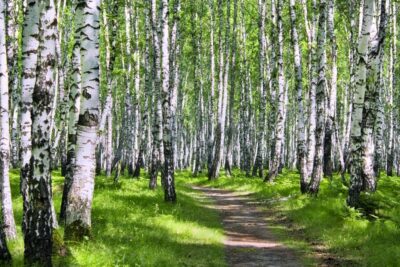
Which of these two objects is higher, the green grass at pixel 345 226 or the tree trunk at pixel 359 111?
the tree trunk at pixel 359 111

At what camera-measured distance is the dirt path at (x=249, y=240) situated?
10725 millimetres

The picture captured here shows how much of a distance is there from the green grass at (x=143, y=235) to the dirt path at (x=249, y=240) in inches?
14.1

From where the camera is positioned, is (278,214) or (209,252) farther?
(278,214)

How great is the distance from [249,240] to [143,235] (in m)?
3.41

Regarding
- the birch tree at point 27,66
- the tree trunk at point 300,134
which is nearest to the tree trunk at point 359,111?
the tree trunk at point 300,134

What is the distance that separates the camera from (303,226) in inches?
575

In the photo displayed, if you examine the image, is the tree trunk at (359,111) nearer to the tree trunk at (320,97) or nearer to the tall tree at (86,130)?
the tree trunk at (320,97)

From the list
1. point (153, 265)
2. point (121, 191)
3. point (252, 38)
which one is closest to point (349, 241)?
point (153, 265)

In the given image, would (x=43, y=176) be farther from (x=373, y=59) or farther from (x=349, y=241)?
(x=373, y=59)

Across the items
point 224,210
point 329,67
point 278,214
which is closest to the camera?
point 278,214

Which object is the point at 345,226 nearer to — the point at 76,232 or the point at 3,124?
the point at 76,232

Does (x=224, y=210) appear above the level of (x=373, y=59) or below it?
below

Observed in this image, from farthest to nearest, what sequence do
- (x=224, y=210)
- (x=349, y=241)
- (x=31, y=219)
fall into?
(x=224, y=210) → (x=349, y=241) → (x=31, y=219)

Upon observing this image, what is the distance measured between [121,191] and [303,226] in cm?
832
